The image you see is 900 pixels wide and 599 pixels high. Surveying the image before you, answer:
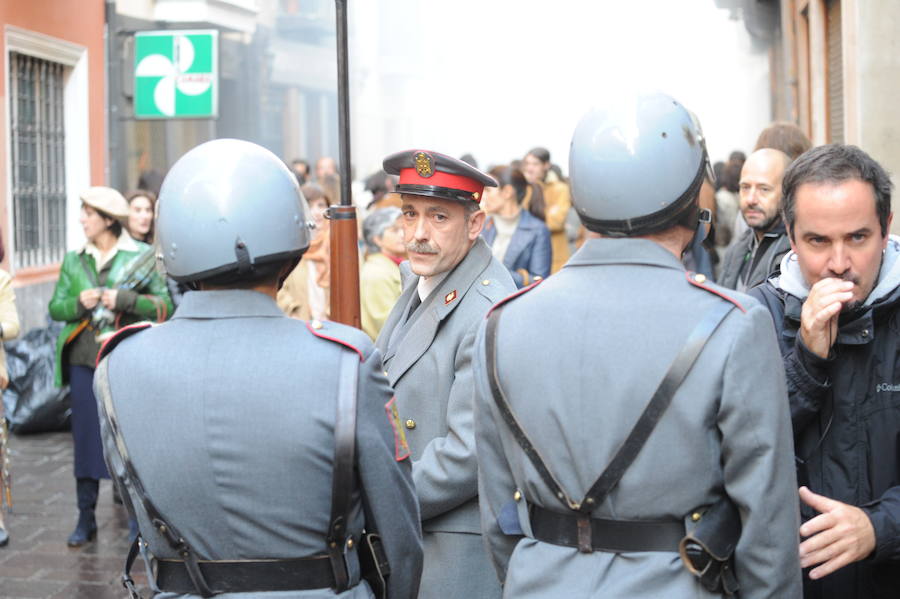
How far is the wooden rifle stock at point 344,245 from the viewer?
156 inches

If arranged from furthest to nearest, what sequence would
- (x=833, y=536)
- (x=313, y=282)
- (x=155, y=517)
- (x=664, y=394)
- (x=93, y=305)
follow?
(x=313, y=282) < (x=93, y=305) < (x=833, y=536) < (x=155, y=517) < (x=664, y=394)

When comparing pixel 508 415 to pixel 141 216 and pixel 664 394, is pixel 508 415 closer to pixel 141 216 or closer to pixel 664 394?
pixel 664 394

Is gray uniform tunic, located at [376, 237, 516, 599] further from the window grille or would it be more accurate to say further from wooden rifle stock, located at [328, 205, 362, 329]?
the window grille

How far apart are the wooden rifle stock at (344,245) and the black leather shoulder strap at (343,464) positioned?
66.4 inches

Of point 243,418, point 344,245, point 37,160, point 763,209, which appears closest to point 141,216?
point 763,209

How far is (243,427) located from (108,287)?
4.93 metres

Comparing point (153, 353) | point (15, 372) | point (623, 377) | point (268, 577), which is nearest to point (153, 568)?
point (268, 577)

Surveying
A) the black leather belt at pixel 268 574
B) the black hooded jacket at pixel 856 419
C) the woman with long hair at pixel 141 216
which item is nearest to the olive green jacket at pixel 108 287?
the woman with long hair at pixel 141 216

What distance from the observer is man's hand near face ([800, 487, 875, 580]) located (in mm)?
2385

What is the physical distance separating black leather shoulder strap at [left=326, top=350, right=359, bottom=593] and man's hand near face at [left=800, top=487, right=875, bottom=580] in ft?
2.92

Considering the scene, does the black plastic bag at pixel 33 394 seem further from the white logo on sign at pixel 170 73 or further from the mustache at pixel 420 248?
the mustache at pixel 420 248

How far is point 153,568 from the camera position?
238cm

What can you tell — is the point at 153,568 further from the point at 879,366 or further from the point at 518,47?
the point at 518,47

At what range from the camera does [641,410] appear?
2092mm
